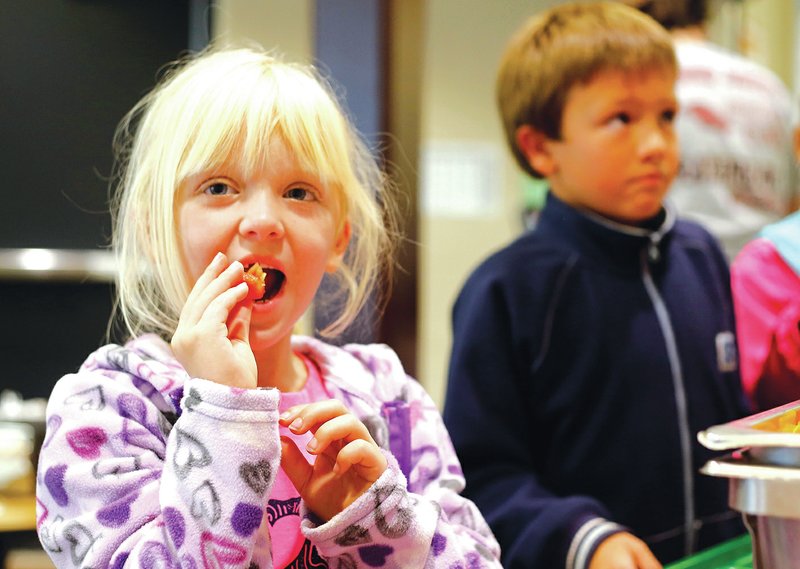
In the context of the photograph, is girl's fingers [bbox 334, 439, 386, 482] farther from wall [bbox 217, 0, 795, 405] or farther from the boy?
wall [bbox 217, 0, 795, 405]

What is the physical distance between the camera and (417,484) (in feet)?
2.99

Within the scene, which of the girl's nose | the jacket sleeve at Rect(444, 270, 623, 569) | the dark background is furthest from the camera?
the dark background

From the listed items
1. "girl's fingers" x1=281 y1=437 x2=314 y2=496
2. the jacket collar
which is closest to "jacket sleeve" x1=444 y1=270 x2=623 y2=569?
the jacket collar

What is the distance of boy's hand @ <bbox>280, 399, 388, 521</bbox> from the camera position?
29.0 inches

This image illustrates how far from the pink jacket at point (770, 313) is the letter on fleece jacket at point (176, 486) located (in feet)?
1.89

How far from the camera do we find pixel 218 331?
715mm

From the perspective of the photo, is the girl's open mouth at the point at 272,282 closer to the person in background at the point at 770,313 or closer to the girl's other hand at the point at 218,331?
the girl's other hand at the point at 218,331

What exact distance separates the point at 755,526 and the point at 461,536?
0.27 metres

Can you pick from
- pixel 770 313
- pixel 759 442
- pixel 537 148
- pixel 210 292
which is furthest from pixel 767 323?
pixel 210 292

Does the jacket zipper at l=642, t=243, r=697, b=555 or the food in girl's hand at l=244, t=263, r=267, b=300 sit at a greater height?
the food in girl's hand at l=244, t=263, r=267, b=300

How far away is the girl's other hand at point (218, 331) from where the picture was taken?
71cm

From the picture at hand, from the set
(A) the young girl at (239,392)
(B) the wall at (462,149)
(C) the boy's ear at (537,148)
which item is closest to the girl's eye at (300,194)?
(A) the young girl at (239,392)

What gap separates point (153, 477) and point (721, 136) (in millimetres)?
1524

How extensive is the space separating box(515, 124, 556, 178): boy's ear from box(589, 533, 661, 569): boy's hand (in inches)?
22.3
